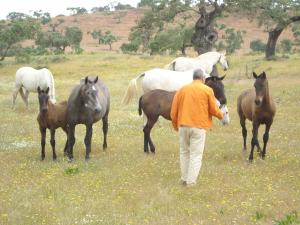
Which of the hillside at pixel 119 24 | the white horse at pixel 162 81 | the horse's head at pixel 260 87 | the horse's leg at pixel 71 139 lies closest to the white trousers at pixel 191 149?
the horse's head at pixel 260 87

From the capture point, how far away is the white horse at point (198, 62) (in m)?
19.4

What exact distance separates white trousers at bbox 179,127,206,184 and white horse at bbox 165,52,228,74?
9.22 m

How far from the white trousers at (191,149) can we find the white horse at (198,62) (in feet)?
30.3

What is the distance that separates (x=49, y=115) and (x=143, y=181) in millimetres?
3458

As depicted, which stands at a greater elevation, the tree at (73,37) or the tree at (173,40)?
the tree at (173,40)

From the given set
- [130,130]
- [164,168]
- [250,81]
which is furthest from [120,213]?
[250,81]

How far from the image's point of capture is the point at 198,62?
786 inches

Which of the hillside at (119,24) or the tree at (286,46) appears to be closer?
the tree at (286,46)

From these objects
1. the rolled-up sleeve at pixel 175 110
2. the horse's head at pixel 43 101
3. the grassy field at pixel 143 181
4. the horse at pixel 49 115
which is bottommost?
the grassy field at pixel 143 181

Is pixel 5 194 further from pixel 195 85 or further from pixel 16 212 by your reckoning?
pixel 195 85

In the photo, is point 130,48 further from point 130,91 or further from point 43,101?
point 43,101

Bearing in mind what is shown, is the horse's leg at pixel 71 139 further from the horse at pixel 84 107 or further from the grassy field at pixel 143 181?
the grassy field at pixel 143 181

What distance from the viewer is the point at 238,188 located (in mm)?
9727

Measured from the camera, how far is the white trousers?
965cm
